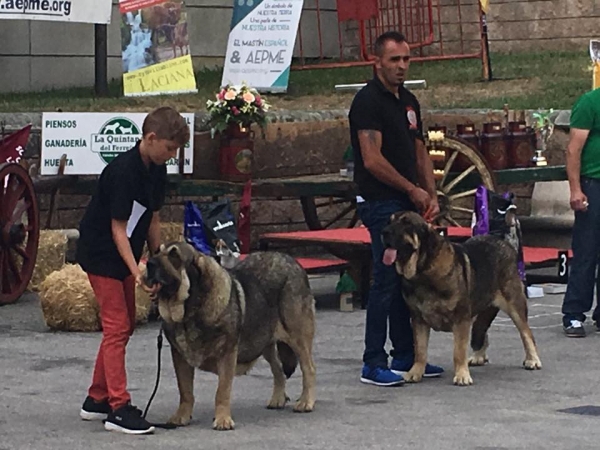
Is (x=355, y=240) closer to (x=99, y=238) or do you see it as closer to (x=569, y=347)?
(x=569, y=347)

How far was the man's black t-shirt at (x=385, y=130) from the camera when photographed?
28.8ft

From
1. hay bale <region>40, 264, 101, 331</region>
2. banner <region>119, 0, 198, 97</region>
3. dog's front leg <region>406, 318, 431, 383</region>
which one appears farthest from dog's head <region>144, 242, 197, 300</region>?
banner <region>119, 0, 198, 97</region>

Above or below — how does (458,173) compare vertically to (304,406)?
above

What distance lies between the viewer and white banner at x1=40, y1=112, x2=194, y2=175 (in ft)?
41.3

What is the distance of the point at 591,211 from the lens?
34.8ft

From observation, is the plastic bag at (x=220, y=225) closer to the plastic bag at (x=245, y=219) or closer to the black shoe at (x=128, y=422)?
the plastic bag at (x=245, y=219)

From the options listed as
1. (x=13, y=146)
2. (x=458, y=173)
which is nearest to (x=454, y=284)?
(x=13, y=146)

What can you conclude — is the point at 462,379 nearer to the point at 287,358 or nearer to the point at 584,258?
the point at 287,358

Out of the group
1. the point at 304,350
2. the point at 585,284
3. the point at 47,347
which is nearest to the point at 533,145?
the point at 585,284

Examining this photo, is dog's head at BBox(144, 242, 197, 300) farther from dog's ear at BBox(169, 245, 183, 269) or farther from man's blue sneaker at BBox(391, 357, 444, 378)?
man's blue sneaker at BBox(391, 357, 444, 378)

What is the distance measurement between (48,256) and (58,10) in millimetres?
3358

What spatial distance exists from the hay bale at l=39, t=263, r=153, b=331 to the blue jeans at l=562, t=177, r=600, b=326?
2942mm

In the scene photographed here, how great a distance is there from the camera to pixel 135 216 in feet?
25.0

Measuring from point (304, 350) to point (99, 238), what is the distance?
129 centimetres
